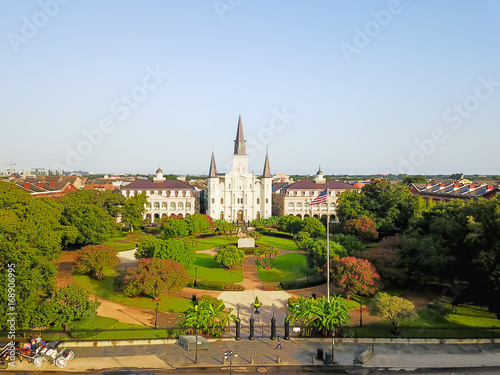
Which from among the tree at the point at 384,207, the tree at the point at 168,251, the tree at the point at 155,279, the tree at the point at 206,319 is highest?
the tree at the point at 384,207

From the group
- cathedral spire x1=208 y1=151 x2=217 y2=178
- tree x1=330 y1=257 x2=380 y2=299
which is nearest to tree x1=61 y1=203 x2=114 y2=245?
tree x1=330 y1=257 x2=380 y2=299

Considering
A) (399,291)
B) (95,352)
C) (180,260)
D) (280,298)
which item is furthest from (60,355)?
(399,291)

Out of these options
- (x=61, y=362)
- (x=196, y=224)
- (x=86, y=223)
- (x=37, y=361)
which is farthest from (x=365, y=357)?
(x=196, y=224)

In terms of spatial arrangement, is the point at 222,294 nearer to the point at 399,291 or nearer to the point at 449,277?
the point at 399,291

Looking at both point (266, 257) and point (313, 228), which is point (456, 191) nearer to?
point (313, 228)

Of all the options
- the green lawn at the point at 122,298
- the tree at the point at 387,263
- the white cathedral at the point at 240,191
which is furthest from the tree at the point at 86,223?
the white cathedral at the point at 240,191

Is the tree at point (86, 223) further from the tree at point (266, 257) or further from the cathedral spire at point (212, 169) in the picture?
the cathedral spire at point (212, 169)
